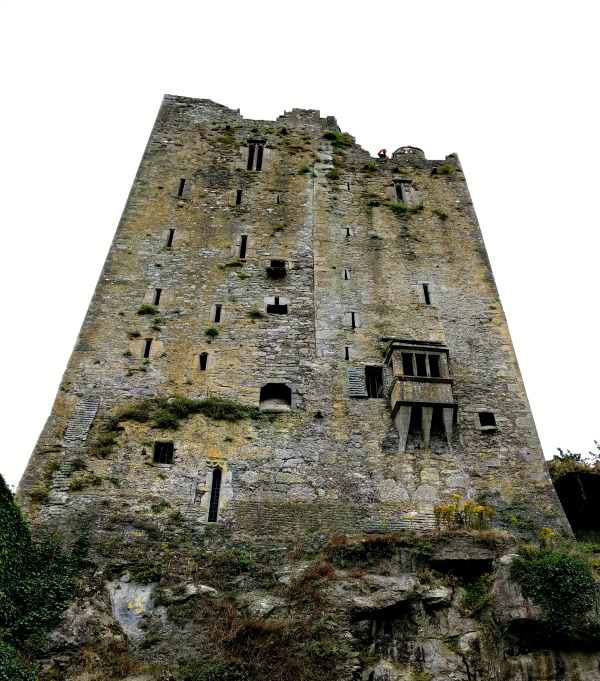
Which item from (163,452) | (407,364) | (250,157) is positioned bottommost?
(163,452)

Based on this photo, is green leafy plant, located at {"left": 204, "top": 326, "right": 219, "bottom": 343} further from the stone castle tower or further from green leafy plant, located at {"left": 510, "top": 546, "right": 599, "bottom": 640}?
green leafy plant, located at {"left": 510, "top": 546, "right": 599, "bottom": 640}

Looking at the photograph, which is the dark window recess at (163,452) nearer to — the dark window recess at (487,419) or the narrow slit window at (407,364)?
the narrow slit window at (407,364)

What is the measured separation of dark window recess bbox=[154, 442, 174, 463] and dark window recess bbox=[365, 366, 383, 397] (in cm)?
583

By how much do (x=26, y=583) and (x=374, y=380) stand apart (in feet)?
34.7

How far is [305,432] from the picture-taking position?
1894cm

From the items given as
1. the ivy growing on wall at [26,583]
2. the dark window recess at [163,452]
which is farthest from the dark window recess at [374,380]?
the ivy growing on wall at [26,583]

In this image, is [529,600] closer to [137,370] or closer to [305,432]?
[305,432]

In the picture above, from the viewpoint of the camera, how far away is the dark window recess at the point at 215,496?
17.1 metres

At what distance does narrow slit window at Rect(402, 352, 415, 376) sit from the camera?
19797 millimetres

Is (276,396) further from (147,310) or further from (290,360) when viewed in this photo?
(147,310)

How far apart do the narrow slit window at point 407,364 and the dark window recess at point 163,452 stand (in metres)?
6.73

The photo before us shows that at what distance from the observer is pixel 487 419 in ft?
65.2

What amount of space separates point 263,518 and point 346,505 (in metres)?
2.12

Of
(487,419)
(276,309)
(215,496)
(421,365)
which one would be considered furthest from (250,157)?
(215,496)
